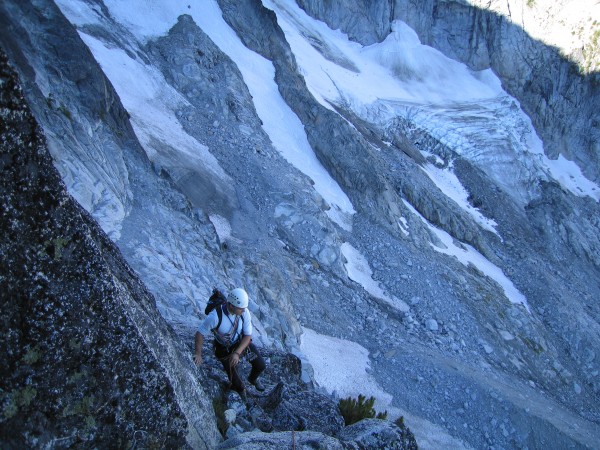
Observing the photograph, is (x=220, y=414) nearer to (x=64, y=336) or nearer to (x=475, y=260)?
(x=64, y=336)

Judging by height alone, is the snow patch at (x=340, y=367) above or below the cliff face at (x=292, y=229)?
below

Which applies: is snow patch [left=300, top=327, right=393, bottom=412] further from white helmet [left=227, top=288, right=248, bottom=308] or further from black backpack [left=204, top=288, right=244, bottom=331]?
white helmet [left=227, top=288, right=248, bottom=308]

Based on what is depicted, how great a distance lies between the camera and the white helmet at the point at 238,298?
5.87m

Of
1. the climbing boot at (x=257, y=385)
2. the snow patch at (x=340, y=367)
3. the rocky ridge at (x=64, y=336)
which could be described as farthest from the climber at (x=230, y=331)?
the snow patch at (x=340, y=367)

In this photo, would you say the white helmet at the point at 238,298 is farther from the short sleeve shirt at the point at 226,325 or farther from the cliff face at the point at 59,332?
→ the cliff face at the point at 59,332

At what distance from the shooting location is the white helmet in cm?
587

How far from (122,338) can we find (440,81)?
4644cm

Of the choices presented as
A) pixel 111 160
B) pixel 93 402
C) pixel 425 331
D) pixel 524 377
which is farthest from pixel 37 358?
pixel 524 377

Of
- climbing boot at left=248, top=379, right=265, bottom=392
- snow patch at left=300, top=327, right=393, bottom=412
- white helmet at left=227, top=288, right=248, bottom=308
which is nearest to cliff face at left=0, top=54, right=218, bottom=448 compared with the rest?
white helmet at left=227, top=288, right=248, bottom=308

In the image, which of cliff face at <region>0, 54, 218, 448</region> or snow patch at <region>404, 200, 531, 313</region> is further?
snow patch at <region>404, 200, 531, 313</region>

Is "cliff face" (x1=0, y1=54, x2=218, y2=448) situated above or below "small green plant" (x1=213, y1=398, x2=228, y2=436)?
above

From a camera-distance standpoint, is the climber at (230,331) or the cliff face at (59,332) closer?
the cliff face at (59,332)

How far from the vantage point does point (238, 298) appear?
5.89 meters

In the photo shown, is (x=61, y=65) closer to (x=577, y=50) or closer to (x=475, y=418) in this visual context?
(x=475, y=418)
